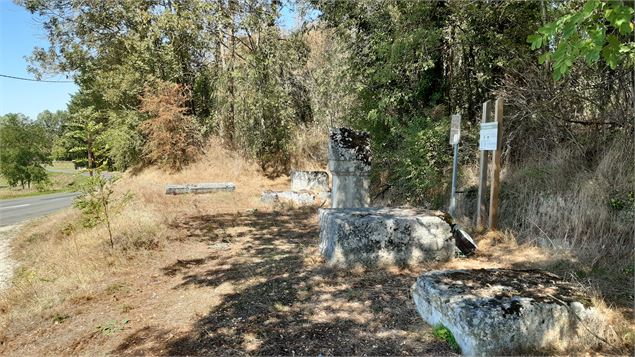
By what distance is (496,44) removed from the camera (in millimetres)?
7242

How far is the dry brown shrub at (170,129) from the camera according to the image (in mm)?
15398

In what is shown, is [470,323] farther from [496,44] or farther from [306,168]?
[306,168]

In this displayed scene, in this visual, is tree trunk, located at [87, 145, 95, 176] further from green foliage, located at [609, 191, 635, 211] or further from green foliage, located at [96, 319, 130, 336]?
green foliage, located at [609, 191, 635, 211]

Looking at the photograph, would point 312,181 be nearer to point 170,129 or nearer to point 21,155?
point 170,129

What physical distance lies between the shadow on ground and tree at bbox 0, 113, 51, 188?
33084 mm

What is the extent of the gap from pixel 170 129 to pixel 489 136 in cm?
1328

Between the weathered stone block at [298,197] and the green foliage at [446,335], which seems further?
the weathered stone block at [298,197]

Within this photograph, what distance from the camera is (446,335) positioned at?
9.20 ft

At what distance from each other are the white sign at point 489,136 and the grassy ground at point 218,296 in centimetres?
132

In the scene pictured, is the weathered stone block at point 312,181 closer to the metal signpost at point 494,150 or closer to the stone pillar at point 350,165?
the stone pillar at point 350,165

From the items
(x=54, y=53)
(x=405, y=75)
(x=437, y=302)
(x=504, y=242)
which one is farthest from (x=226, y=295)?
(x=54, y=53)

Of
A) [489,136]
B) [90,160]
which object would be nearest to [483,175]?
[489,136]

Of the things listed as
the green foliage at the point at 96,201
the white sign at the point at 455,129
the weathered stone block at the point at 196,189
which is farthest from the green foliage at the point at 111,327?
the weathered stone block at the point at 196,189

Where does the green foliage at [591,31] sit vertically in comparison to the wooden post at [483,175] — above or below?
above
